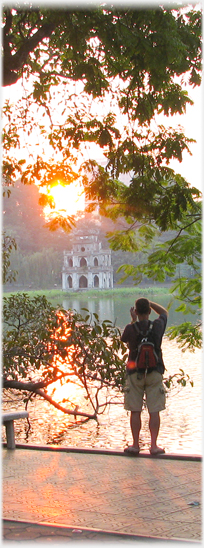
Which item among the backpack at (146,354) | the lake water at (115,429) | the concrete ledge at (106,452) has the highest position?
the backpack at (146,354)

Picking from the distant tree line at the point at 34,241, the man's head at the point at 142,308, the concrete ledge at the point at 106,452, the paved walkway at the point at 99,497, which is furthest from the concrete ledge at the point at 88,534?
the distant tree line at the point at 34,241

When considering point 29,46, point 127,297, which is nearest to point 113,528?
point 29,46

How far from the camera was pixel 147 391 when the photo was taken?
4477 millimetres

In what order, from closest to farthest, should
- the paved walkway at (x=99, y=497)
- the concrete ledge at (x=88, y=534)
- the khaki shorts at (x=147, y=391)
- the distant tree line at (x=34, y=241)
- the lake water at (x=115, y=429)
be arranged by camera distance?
1. the concrete ledge at (x=88, y=534)
2. the paved walkway at (x=99, y=497)
3. the khaki shorts at (x=147, y=391)
4. the lake water at (x=115, y=429)
5. the distant tree line at (x=34, y=241)

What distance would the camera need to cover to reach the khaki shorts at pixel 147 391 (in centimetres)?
443

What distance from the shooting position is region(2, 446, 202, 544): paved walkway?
2904 millimetres

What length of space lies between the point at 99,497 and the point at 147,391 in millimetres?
1093

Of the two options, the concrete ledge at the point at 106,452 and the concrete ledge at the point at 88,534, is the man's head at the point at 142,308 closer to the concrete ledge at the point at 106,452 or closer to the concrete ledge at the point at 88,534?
the concrete ledge at the point at 106,452

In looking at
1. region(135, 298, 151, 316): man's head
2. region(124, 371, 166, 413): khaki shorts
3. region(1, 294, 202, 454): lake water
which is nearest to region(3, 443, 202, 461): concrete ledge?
region(124, 371, 166, 413): khaki shorts

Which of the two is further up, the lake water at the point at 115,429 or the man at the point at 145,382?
the man at the point at 145,382

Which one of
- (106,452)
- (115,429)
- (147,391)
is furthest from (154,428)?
(115,429)

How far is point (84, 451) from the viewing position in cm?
475

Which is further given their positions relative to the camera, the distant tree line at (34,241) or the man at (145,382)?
the distant tree line at (34,241)

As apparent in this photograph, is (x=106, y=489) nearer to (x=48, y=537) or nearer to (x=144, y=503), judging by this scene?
(x=144, y=503)
